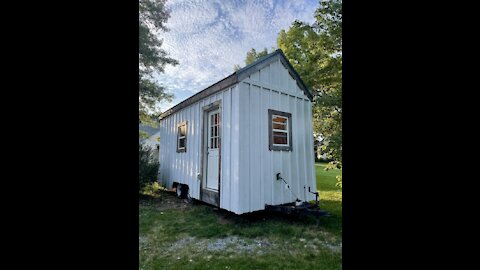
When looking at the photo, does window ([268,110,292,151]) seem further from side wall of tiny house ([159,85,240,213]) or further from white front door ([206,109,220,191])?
white front door ([206,109,220,191])

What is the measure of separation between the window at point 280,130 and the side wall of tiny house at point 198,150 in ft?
2.82

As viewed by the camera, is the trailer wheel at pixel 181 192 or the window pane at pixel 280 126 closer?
the window pane at pixel 280 126

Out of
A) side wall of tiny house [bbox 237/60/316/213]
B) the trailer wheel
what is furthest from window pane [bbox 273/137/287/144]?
the trailer wheel

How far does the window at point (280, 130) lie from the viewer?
16.4 ft

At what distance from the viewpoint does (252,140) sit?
467 centimetres

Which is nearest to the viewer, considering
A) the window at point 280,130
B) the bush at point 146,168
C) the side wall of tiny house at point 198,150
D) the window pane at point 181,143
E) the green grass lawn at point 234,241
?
the green grass lawn at point 234,241

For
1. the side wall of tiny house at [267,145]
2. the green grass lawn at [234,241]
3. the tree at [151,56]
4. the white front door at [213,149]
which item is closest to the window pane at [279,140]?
the side wall of tiny house at [267,145]

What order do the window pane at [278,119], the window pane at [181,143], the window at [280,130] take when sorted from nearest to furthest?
1. the window at [280,130]
2. the window pane at [278,119]
3. the window pane at [181,143]

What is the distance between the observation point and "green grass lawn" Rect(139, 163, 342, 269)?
292 cm

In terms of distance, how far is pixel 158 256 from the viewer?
3123mm

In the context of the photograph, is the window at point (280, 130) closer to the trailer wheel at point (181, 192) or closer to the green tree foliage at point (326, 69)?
the green tree foliage at point (326, 69)
